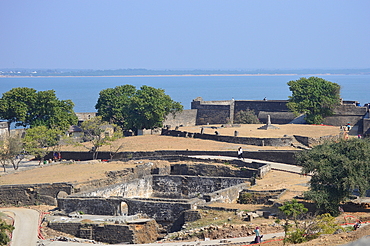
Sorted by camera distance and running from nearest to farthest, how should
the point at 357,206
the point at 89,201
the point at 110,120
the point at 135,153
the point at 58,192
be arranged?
the point at 357,206 < the point at 89,201 < the point at 58,192 < the point at 135,153 < the point at 110,120


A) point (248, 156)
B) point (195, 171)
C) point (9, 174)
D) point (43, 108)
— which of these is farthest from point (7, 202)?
point (43, 108)

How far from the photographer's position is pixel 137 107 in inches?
2547

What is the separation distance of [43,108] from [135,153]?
14672 millimetres

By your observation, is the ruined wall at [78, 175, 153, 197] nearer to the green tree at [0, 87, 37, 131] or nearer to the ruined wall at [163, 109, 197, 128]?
the green tree at [0, 87, 37, 131]

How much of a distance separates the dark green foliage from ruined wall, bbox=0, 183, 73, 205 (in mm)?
37667

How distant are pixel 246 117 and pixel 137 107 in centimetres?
1458

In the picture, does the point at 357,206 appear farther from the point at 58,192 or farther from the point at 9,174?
the point at 9,174

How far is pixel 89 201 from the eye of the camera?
1348 inches

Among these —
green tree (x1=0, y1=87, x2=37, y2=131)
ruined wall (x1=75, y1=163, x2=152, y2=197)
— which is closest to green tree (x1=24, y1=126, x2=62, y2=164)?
green tree (x1=0, y1=87, x2=37, y2=131)

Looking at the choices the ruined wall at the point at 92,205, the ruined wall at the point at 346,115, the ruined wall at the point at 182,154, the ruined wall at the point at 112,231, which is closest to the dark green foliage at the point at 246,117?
the ruined wall at the point at 346,115

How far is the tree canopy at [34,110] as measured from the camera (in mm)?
60281

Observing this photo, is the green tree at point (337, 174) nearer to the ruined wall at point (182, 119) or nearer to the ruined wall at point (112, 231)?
the ruined wall at point (112, 231)

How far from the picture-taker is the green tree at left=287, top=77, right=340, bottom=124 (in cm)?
6994

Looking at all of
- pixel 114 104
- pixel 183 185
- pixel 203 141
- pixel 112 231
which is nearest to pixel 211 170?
pixel 183 185
